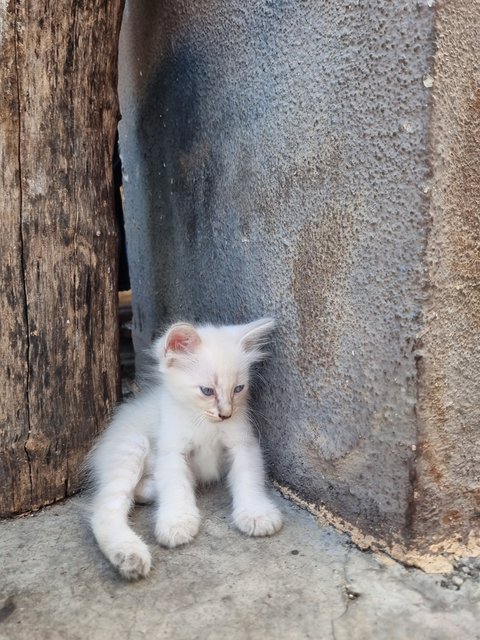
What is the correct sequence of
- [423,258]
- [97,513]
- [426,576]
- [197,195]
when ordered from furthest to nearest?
[197,195]
[97,513]
[426,576]
[423,258]

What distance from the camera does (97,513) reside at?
5.52 feet

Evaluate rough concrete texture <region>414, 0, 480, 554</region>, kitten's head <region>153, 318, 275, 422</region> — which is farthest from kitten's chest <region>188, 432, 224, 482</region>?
rough concrete texture <region>414, 0, 480, 554</region>

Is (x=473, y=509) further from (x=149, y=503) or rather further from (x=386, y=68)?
(x=386, y=68)

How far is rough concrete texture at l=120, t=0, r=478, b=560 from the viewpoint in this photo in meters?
1.36

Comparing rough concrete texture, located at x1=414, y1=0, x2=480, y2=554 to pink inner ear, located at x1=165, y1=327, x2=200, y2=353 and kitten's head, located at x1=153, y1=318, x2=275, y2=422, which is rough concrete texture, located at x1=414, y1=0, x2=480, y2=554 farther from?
pink inner ear, located at x1=165, y1=327, x2=200, y2=353

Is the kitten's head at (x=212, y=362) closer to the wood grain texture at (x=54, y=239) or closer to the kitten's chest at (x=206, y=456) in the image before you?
the kitten's chest at (x=206, y=456)

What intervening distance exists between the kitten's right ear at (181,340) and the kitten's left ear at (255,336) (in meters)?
0.13

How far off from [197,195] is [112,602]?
1307 millimetres

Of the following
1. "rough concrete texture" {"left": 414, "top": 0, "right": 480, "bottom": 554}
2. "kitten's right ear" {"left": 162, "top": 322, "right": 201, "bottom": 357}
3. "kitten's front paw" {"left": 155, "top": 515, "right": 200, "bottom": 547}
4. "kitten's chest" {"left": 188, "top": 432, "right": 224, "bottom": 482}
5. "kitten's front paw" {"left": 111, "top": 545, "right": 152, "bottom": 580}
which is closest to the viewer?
"rough concrete texture" {"left": 414, "top": 0, "right": 480, "bottom": 554}

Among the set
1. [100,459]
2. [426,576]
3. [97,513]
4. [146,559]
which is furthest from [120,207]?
[426,576]

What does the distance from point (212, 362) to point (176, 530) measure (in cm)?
45

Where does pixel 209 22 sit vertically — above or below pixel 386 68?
above

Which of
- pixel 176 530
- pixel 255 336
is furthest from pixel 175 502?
pixel 255 336

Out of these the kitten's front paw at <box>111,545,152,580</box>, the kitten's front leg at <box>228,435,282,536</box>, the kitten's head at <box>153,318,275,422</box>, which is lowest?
the kitten's front paw at <box>111,545,152,580</box>
